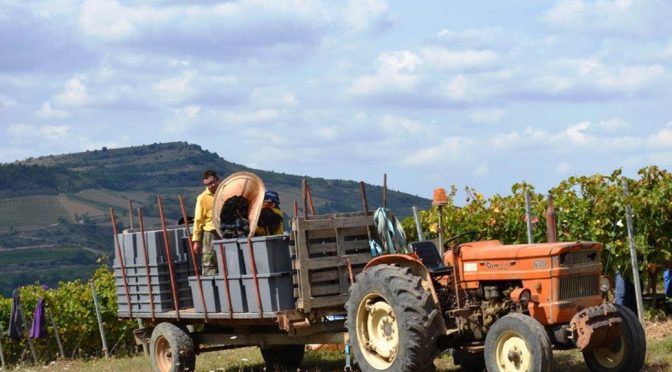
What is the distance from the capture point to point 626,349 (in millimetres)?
9578

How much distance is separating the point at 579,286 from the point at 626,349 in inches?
25.9

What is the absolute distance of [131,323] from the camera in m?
19.7

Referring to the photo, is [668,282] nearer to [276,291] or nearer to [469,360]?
[469,360]

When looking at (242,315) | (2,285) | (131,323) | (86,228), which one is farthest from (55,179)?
(242,315)

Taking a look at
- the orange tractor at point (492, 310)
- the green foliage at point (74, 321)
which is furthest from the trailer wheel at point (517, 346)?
the green foliage at point (74, 321)

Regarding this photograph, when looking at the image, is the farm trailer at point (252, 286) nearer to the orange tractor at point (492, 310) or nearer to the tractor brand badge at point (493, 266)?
the orange tractor at point (492, 310)

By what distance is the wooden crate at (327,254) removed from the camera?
1056 cm

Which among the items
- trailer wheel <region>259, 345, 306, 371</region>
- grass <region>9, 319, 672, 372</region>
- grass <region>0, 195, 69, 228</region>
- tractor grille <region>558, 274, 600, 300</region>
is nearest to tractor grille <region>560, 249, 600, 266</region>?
tractor grille <region>558, 274, 600, 300</region>

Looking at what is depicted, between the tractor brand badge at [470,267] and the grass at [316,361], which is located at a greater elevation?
the tractor brand badge at [470,267]

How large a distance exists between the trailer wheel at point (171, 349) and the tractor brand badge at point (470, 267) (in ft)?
11.7

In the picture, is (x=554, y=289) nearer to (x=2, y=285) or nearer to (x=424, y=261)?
(x=424, y=261)

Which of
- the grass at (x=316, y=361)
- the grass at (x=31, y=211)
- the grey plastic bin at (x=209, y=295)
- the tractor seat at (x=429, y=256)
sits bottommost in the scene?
the grass at (x=316, y=361)

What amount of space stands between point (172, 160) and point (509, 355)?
442 feet

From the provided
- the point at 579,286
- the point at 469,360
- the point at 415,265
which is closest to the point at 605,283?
A: the point at 579,286
